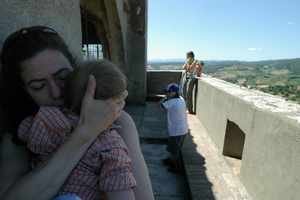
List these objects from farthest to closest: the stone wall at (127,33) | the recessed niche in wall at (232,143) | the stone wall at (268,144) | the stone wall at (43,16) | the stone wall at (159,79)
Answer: the stone wall at (159,79), the stone wall at (127,33), the recessed niche in wall at (232,143), the stone wall at (268,144), the stone wall at (43,16)

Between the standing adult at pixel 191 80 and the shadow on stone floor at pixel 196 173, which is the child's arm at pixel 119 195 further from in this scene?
the standing adult at pixel 191 80

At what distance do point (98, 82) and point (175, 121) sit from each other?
3146mm

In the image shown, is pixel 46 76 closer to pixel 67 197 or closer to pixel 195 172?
pixel 67 197

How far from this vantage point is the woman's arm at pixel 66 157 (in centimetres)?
82

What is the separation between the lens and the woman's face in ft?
3.19

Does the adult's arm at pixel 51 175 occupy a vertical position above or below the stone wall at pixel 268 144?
above

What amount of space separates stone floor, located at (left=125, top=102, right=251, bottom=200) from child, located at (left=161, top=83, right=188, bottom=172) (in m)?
0.14

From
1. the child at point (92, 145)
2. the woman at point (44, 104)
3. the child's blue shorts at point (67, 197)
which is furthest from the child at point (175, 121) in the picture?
the child's blue shorts at point (67, 197)

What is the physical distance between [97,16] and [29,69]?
6.11m

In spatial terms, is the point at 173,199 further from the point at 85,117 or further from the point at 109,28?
the point at 109,28

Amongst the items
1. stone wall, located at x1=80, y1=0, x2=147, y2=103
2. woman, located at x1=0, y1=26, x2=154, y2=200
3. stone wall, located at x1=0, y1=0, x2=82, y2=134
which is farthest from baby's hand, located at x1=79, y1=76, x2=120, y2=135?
stone wall, located at x1=80, y1=0, x2=147, y2=103

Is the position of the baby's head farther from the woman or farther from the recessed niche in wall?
the recessed niche in wall

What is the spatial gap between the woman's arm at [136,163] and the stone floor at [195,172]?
1938 millimetres

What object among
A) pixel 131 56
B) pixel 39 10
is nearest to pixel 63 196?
pixel 39 10
